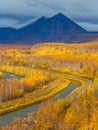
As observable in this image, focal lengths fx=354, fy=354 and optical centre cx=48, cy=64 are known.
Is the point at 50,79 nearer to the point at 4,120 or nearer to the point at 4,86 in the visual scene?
the point at 4,86

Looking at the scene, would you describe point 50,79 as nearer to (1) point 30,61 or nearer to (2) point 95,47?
(1) point 30,61

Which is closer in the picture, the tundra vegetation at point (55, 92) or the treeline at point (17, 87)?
the tundra vegetation at point (55, 92)

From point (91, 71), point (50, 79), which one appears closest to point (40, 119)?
point (50, 79)

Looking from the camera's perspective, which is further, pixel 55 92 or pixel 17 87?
pixel 55 92

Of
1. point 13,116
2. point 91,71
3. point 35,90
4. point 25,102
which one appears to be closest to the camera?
point 13,116

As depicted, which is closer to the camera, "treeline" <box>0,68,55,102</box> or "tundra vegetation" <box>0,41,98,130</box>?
"tundra vegetation" <box>0,41,98,130</box>

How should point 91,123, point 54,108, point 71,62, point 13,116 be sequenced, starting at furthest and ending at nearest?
point 71,62 → point 13,116 → point 54,108 → point 91,123

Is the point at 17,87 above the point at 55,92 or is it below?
above

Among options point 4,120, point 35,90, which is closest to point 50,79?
point 35,90

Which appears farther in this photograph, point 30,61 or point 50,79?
point 30,61
